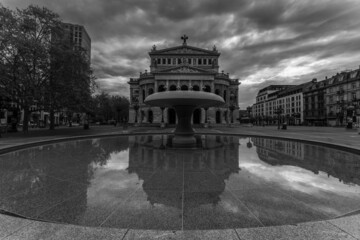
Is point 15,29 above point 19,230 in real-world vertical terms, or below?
above

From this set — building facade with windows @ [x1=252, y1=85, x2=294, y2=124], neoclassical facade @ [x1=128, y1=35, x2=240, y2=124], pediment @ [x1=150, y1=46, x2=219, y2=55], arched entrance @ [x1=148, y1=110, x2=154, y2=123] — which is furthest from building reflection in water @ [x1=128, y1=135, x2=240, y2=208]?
building facade with windows @ [x1=252, y1=85, x2=294, y2=124]

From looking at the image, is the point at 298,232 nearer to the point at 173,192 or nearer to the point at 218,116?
the point at 173,192

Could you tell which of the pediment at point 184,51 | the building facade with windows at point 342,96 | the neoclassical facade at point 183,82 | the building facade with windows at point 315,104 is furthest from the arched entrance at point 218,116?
the building facade with windows at point 315,104

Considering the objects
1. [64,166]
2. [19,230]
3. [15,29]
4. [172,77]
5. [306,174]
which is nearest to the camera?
[19,230]

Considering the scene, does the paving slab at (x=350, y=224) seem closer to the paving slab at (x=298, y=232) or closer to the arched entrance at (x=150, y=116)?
the paving slab at (x=298, y=232)

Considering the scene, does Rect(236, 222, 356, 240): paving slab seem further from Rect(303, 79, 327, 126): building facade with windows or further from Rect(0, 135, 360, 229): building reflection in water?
Rect(303, 79, 327, 126): building facade with windows

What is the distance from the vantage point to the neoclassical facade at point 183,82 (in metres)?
51.3

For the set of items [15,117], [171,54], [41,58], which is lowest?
[15,117]

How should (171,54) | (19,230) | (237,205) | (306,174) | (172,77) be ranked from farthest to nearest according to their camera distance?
(171,54), (172,77), (306,174), (237,205), (19,230)

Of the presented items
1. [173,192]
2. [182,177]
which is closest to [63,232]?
[173,192]

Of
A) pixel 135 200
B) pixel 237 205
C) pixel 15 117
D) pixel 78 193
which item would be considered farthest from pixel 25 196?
pixel 15 117

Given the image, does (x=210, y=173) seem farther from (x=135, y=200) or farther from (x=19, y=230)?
(x=19, y=230)

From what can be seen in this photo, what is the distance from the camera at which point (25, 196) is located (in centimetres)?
349

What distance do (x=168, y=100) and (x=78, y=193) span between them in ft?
22.8
